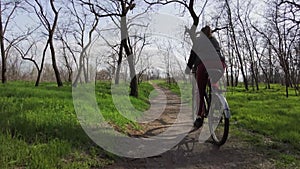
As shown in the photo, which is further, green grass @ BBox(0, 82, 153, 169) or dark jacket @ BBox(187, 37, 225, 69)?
dark jacket @ BBox(187, 37, 225, 69)

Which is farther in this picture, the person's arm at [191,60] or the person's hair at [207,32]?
the person's arm at [191,60]

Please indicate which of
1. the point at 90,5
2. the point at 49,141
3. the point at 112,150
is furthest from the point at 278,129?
the point at 90,5

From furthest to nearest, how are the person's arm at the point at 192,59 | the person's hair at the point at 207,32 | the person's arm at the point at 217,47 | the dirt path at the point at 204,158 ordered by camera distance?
the person's arm at the point at 192,59
the person's hair at the point at 207,32
the person's arm at the point at 217,47
the dirt path at the point at 204,158

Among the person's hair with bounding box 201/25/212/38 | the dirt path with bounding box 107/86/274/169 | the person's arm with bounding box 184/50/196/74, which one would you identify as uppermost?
the person's hair with bounding box 201/25/212/38

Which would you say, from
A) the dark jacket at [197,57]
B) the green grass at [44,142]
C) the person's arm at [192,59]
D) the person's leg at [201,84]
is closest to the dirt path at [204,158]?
the green grass at [44,142]

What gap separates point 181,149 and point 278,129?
2815 millimetres

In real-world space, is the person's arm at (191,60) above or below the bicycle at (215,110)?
above

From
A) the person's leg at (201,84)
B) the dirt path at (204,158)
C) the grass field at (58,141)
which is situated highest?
the person's leg at (201,84)

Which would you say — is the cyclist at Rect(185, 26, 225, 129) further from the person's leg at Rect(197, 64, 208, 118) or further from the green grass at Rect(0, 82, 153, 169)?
the green grass at Rect(0, 82, 153, 169)

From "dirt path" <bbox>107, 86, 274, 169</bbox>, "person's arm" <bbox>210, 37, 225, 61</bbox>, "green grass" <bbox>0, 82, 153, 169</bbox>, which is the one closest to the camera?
"green grass" <bbox>0, 82, 153, 169</bbox>

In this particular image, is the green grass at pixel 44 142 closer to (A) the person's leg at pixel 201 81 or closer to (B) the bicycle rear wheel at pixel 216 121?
(A) the person's leg at pixel 201 81

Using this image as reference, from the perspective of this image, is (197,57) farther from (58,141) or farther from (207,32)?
(58,141)

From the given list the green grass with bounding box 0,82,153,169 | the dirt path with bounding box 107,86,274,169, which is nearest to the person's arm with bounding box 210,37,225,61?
the dirt path with bounding box 107,86,274,169

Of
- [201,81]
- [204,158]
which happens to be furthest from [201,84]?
[204,158]
